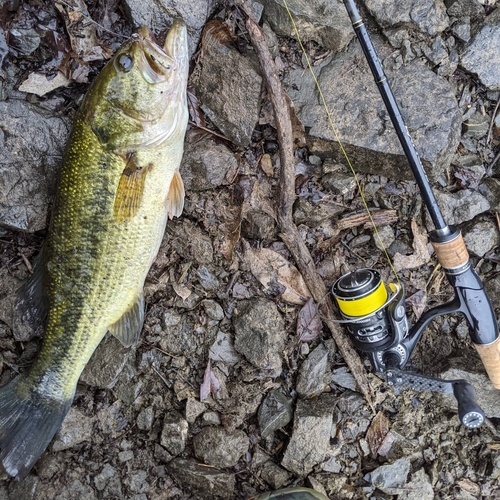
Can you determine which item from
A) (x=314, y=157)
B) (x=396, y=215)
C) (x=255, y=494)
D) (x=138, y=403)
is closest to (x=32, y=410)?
(x=138, y=403)

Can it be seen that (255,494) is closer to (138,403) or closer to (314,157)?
(138,403)

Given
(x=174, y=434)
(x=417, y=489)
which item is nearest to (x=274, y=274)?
(x=174, y=434)

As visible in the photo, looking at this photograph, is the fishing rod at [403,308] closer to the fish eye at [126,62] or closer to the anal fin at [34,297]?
the fish eye at [126,62]

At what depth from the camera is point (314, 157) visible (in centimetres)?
408

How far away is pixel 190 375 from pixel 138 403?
466mm

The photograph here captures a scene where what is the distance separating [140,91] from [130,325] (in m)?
1.62

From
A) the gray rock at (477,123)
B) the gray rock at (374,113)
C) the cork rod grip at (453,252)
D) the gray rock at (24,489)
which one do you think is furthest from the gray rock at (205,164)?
the gray rock at (24,489)

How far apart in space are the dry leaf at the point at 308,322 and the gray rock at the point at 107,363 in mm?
1327

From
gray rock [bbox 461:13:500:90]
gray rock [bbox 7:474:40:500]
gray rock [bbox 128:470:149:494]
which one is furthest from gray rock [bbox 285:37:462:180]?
gray rock [bbox 7:474:40:500]

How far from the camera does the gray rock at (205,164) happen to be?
12.8 feet

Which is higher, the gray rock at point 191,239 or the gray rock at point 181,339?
the gray rock at point 191,239

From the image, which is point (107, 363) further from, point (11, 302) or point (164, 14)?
point (164, 14)

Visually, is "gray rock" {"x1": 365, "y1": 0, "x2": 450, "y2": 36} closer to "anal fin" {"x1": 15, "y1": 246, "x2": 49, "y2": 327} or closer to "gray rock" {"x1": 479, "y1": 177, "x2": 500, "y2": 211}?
"gray rock" {"x1": 479, "y1": 177, "x2": 500, "y2": 211}

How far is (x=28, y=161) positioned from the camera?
3807 mm
